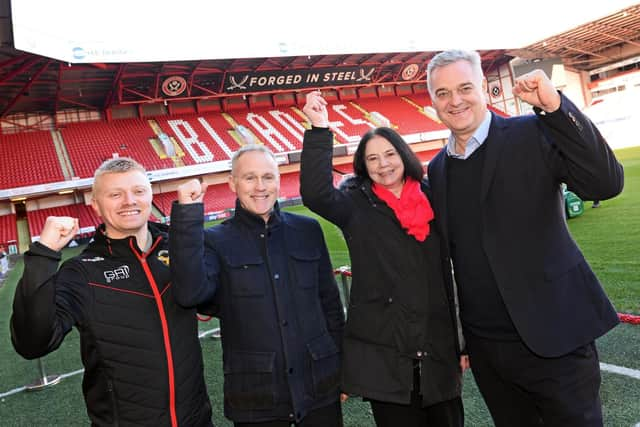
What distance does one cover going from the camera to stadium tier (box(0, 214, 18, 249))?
809 inches

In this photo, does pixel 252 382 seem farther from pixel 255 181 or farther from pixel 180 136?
pixel 180 136

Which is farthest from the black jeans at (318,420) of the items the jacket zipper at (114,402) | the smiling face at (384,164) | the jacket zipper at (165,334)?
the smiling face at (384,164)

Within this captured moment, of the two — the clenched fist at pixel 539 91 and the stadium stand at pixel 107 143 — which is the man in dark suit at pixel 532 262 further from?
the stadium stand at pixel 107 143

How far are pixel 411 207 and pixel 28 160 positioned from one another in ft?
89.4

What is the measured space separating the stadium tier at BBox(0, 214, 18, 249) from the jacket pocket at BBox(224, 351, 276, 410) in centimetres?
2271

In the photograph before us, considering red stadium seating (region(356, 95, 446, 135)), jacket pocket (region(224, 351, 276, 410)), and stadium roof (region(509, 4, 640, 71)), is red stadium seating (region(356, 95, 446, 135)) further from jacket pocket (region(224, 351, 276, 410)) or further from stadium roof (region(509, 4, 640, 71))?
jacket pocket (region(224, 351, 276, 410))

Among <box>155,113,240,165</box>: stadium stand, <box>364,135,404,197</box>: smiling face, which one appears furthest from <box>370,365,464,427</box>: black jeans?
<box>155,113,240,165</box>: stadium stand

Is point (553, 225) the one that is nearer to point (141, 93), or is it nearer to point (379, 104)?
point (141, 93)

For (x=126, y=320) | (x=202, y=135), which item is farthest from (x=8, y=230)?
(x=126, y=320)

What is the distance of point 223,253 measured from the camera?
1937 millimetres

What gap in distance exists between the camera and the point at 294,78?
1184 inches

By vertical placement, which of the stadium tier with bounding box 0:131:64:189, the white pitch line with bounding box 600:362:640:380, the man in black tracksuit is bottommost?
the white pitch line with bounding box 600:362:640:380

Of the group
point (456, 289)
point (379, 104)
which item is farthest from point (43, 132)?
point (456, 289)

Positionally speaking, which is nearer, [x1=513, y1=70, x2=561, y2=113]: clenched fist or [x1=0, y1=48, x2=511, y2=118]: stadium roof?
[x1=513, y1=70, x2=561, y2=113]: clenched fist
